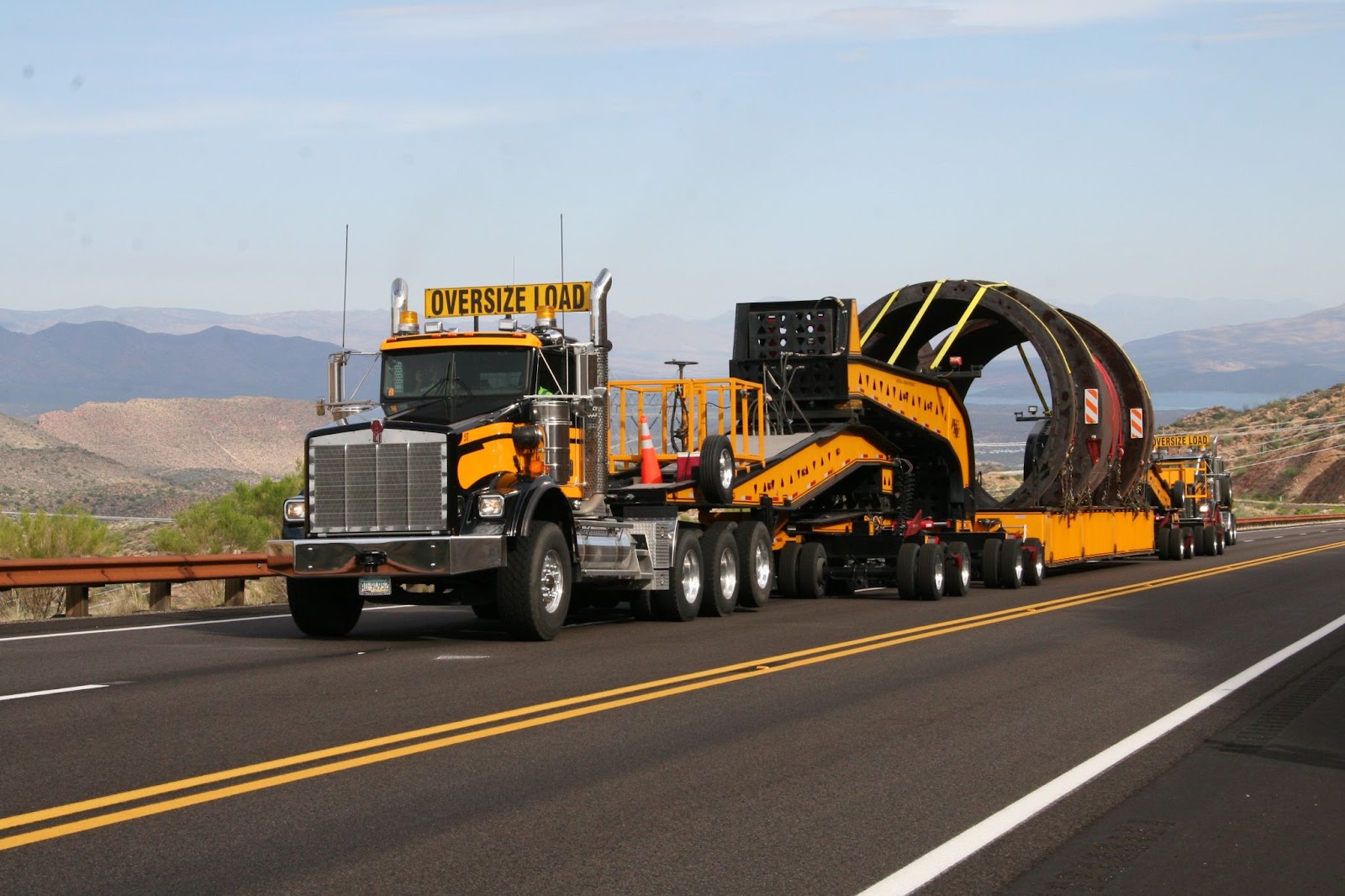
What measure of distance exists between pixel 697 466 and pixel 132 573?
6648mm

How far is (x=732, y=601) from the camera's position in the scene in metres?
19.3

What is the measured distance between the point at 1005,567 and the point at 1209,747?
613 inches

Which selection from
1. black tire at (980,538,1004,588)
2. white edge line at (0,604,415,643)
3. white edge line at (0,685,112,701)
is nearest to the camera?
white edge line at (0,685,112,701)

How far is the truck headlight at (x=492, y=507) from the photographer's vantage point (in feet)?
48.0

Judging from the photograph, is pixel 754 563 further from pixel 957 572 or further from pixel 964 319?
pixel 964 319

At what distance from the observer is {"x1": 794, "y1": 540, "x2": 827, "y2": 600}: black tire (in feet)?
74.2

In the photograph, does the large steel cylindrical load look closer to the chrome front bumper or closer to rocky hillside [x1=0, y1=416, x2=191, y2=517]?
the chrome front bumper

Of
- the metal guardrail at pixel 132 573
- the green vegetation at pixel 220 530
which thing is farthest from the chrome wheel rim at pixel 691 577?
the green vegetation at pixel 220 530

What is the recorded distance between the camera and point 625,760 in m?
8.77

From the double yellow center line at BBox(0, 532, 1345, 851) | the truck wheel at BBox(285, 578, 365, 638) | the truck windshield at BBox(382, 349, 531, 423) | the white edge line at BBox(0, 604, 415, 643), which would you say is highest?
the truck windshield at BBox(382, 349, 531, 423)

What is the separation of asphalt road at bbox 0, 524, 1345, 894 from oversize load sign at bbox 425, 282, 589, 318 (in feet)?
11.5

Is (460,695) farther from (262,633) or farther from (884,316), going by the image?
(884,316)

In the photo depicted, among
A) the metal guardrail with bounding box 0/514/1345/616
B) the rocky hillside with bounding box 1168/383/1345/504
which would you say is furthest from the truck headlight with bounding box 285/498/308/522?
the rocky hillside with bounding box 1168/383/1345/504

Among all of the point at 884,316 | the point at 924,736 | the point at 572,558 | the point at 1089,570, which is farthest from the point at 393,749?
the point at 1089,570
